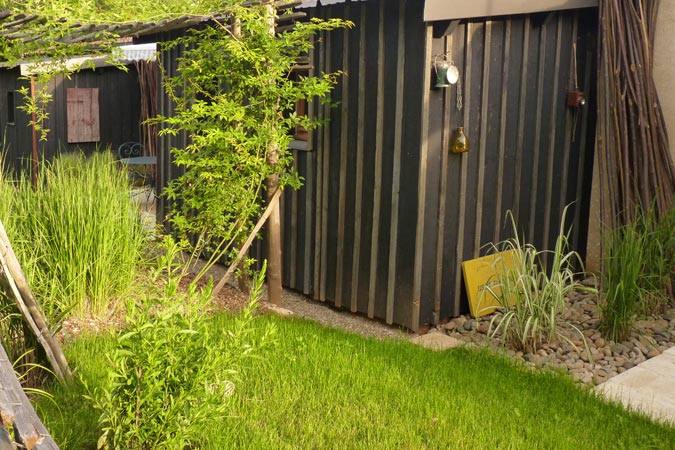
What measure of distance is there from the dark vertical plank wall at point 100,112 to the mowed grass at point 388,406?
8431 mm

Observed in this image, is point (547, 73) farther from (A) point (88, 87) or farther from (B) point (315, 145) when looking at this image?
(A) point (88, 87)

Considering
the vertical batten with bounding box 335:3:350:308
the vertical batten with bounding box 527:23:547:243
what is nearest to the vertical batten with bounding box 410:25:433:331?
the vertical batten with bounding box 335:3:350:308

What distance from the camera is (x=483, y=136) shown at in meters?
6.29

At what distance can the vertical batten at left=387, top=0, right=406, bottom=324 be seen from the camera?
5.86 m

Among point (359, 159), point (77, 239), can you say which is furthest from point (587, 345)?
point (77, 239)

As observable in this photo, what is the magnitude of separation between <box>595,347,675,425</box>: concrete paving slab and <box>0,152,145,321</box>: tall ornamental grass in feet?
10.7

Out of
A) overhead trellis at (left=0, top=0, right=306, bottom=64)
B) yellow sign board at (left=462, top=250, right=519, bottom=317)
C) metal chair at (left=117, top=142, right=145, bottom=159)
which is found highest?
overhead trellis at (left=0, top=0, right=306, bottom=64)

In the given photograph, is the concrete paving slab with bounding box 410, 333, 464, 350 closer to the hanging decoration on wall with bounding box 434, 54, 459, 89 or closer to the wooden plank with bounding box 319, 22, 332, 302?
the wooden plank with bounding box 319, 22, 332, 302

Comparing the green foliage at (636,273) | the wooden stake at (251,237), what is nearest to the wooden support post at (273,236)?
the wooden stake at (251,237)

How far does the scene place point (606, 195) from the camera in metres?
6.79

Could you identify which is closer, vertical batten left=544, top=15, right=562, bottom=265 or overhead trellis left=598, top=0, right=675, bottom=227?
overhead trellis left=598, top=0, right=675, bottom=227

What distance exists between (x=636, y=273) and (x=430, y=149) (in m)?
1.71

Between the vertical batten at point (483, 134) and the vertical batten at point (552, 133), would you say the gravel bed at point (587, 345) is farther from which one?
the vertical batten at point (552, 133)

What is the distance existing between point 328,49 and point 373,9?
0.64 m
